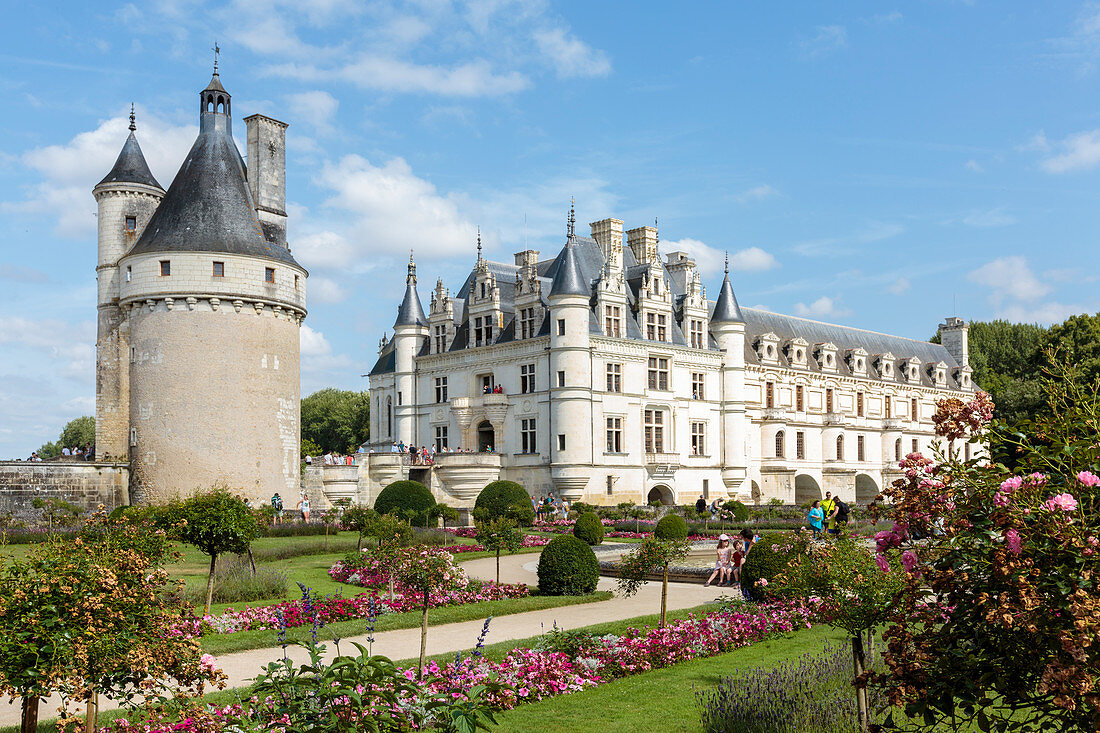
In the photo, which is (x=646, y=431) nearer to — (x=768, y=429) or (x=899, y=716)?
(x=768, y=429)

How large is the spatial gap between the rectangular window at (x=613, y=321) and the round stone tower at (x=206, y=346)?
14.0 metres

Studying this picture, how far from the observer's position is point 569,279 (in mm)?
40031

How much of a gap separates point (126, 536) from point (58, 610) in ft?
4.36

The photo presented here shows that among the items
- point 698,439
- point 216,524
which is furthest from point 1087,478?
point 698,439

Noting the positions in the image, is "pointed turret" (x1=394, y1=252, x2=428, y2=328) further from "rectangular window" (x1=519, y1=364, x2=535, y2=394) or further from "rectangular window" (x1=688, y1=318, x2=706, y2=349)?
"rectangular window" (x1=688, y1=318, x2=706, y2=349)

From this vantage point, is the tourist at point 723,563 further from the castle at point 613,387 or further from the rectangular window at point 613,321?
the rectangular window at point 613,321

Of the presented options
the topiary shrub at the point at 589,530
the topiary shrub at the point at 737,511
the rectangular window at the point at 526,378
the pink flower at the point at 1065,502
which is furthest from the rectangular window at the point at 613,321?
the pink flower at the point at 1065,502

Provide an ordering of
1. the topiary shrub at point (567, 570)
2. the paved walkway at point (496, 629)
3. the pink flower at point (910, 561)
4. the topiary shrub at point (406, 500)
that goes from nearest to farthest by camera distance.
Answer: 1. the pink flower at point (910, 561)
2. the paved walkway at point (496, 629)
3. the topiary shrub at point (567, 570)
4. the topiary shrub at point (406, 500)

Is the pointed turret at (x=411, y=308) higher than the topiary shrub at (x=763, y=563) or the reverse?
higher

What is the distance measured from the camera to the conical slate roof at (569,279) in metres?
40.0

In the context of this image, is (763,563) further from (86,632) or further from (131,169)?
(131,169)

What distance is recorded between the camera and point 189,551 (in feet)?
83.4

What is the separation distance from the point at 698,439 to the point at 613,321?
790 centimetres

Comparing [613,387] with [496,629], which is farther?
[613,387]
